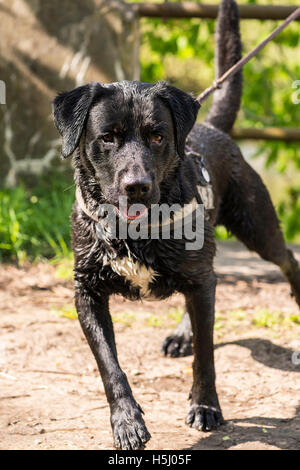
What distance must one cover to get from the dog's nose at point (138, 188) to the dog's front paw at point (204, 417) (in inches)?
44.7

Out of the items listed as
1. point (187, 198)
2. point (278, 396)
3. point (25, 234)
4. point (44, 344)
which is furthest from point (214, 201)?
point (25, 234)

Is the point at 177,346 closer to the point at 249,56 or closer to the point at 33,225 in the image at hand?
the point at 249,56

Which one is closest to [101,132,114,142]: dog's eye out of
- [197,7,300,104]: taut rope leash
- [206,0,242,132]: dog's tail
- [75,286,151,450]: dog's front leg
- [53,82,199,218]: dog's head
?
[53,82,199,218]: dog's head

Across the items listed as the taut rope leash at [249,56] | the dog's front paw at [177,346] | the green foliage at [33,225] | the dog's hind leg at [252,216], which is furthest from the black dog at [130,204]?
the green foliage at [33,225]

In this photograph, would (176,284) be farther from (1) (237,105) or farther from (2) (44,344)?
(1) (237,105)

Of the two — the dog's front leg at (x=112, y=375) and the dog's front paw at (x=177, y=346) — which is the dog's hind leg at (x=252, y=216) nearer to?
the dog's front paw at (x=177, y=346)

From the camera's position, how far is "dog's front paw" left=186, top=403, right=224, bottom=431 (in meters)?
3.12

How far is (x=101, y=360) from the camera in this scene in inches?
119

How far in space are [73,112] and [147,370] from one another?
170 centimetres

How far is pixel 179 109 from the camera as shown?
3066 mm

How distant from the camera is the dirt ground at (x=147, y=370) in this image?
9.90ft

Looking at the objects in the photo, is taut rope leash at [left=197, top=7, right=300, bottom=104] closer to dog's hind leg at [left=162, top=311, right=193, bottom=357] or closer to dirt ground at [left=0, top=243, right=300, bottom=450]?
dog's hind leg at [left=162, top=311, right=193, bottom=357]

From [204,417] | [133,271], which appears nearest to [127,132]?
[133,271]
